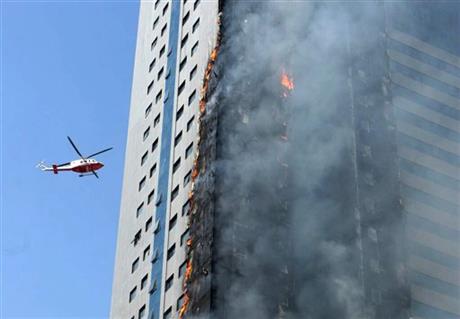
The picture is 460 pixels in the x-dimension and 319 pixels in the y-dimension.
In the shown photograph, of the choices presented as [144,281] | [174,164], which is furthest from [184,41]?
[144,281]

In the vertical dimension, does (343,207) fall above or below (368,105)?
below

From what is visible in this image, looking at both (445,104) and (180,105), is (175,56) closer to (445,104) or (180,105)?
(180,105)

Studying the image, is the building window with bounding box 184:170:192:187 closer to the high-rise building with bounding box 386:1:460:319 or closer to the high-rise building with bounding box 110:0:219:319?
the high-rise building with bounding box 110:0:219:319

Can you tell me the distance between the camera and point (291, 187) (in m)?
72.1

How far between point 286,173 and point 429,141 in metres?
19.1

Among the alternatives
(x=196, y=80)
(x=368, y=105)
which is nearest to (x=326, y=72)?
(x=368, y=105)

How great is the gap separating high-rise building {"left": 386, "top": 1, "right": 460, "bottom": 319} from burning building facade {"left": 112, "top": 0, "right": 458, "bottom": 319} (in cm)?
25

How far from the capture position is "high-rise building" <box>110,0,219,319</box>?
7275 cm

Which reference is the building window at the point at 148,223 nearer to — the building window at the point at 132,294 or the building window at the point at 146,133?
the building window at the point at 132,294

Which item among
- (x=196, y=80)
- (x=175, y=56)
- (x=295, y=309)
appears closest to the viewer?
(x=295, y=309)

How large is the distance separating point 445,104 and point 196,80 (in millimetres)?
23480

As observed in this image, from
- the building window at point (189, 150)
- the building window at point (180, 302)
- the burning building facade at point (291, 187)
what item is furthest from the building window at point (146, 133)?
the building window at point (180, 302)

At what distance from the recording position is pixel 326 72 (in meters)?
81.3

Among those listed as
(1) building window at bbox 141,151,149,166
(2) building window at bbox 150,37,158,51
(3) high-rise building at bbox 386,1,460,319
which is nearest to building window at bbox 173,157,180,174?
(1) building window at bbox 141,151,149,166
